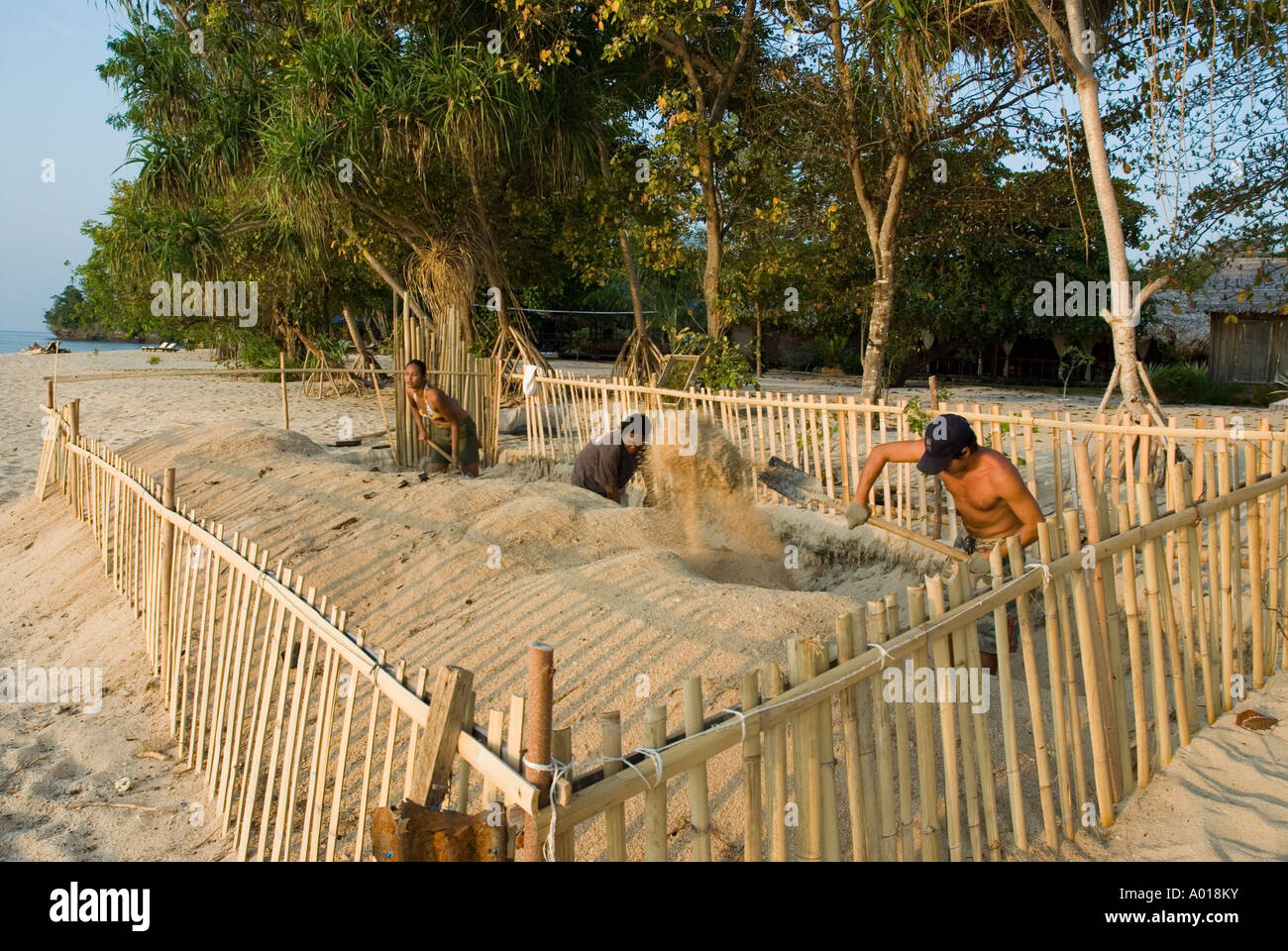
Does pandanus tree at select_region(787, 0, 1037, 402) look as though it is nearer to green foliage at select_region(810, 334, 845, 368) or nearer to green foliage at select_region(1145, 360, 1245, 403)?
green foliage at select_region(1145, 360, 1245, 403)

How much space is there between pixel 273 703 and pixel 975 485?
3.58m

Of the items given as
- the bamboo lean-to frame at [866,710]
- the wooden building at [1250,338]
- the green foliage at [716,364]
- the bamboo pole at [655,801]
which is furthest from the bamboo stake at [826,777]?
the wooden building at [1250,338]

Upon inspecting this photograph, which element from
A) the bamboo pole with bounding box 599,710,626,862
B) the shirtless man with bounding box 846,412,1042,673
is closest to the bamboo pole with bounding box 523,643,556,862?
the bamboo pole with bounding box 599,710,626,862

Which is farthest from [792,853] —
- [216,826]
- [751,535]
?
[751,535]

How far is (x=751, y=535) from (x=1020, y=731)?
3.73 metres

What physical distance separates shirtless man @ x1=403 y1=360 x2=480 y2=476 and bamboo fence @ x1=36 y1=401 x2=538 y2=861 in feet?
9.42

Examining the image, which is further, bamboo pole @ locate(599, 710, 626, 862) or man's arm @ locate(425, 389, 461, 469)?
man's arm @ locate(425, 389, 461, 469)

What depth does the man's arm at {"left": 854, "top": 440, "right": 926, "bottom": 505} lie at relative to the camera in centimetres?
500

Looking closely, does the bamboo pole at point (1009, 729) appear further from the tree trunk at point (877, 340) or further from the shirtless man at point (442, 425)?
the tree trunk at point (877, 340)

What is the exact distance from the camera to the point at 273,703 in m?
4.27

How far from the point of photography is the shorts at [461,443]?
338 inches

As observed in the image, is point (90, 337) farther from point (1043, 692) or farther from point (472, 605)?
point (1043, 692)

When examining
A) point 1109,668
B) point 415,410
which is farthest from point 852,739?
point 415,410
